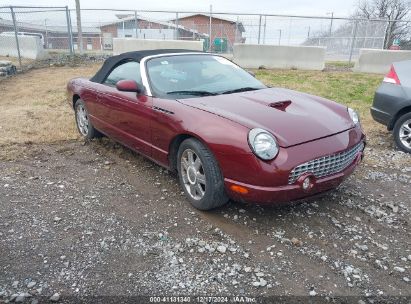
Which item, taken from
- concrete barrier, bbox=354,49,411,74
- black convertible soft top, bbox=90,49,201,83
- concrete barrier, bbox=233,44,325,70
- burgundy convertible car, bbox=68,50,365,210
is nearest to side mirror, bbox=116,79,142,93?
burgundy convertible car, bbox=68,50,365,210

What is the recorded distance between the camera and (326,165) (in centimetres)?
330

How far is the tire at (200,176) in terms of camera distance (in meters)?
3.43

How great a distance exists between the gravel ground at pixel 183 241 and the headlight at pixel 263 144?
77 cm

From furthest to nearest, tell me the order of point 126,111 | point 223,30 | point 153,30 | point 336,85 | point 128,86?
point 153,30
point 223,30
point 336,85
point 126,111
point 128,86

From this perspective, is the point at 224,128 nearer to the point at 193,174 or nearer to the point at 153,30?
the point at 193,174

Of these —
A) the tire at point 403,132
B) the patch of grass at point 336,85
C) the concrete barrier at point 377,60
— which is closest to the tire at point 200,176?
the tire at point 403,132

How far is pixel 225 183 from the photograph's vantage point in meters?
3.38

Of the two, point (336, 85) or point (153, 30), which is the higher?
point (153, 30)

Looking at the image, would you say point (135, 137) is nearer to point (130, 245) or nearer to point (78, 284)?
point (130, 245)

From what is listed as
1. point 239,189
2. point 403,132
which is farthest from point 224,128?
point 403,132

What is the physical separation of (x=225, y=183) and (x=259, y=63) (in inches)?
483

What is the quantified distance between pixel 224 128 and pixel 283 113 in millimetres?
655

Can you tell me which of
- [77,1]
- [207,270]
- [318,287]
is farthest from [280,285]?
[77,1]

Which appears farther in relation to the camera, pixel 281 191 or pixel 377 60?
pixel 377 60
